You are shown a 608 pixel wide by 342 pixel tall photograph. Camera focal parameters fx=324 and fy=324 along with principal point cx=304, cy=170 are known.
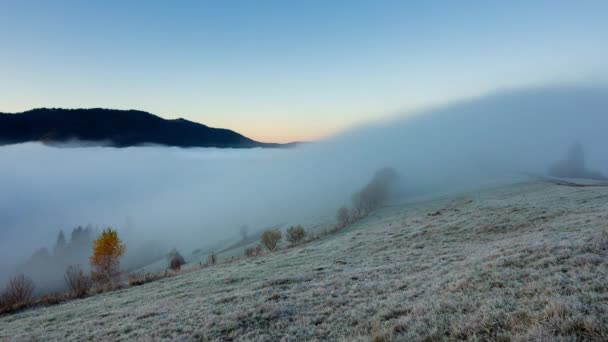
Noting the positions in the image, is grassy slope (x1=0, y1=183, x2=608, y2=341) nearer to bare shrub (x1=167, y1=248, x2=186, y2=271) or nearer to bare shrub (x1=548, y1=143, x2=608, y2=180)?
bare shrub (x1=167, y1=248, x2=186, y2=271)

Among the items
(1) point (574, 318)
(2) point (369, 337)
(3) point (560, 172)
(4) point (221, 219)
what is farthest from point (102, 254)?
(3) point (560, 172)

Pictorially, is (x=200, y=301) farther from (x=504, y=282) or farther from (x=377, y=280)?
(x=504, y=282)

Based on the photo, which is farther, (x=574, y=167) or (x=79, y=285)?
(x=574, y=167)

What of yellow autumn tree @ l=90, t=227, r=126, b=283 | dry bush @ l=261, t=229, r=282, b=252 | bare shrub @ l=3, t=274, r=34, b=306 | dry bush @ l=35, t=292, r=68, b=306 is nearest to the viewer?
bare shrub @ l=3, t=274, r=34, b=306

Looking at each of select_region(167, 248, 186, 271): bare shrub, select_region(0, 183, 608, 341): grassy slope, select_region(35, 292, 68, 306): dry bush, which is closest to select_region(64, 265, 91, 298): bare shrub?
select_region(35, 292, 68, 306): dry bush

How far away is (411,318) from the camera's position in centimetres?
927

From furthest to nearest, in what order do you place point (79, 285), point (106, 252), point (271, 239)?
point (106, 252), point (271, 239), point (79, 285)

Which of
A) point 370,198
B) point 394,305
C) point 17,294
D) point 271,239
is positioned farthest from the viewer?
point 370,198

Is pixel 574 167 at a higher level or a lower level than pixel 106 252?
lower

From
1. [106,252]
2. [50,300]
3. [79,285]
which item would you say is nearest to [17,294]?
[50,300]

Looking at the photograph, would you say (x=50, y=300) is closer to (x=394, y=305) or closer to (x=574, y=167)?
(x=394, y=305)

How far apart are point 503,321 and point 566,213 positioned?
28971 mm

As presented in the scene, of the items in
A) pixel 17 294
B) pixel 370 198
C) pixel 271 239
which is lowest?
pixel 271 239

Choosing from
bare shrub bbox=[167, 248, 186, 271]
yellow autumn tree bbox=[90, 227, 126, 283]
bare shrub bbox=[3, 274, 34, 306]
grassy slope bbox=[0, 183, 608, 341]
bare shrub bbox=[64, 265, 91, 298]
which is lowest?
bare shrub bbox=[167, 248, 186, 271]
